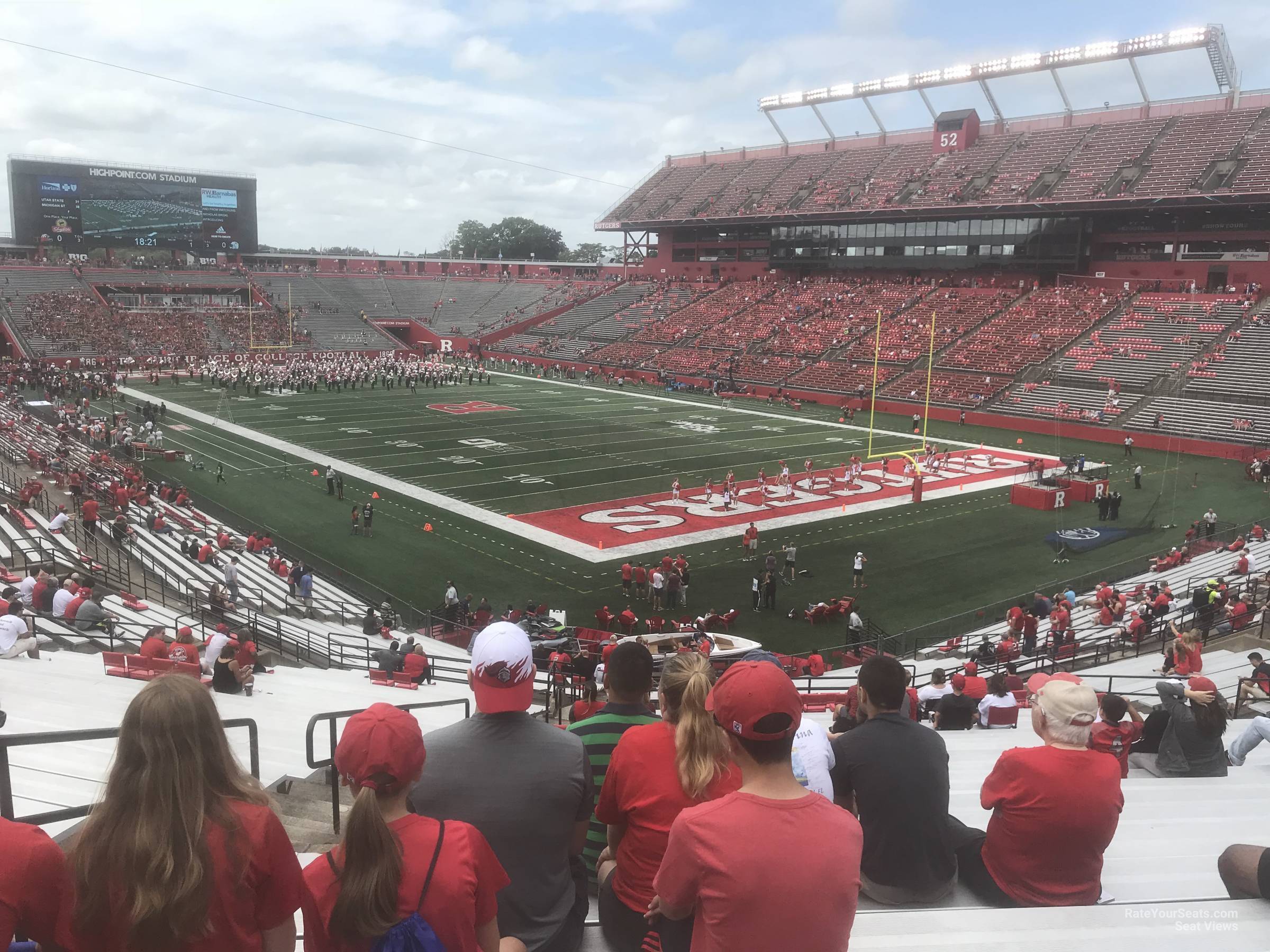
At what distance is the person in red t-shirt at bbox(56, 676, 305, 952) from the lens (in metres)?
2.44

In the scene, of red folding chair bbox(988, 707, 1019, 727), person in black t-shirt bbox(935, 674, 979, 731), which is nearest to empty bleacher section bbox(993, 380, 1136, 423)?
red folding chair bbox(988, 707, 1019, 727)

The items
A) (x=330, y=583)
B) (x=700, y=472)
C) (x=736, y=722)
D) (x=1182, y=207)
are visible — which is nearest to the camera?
(x=736, y=722)

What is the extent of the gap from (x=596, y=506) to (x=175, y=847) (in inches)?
1002

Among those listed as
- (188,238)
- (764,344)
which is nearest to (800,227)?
(764,344)

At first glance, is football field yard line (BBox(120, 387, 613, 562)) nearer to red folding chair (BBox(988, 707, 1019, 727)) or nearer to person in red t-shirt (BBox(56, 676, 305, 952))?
red folding chair (BBox(988, 707, 1019, 727))

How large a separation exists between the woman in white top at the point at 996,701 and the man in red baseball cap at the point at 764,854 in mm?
7422

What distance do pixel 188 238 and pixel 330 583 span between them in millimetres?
72271

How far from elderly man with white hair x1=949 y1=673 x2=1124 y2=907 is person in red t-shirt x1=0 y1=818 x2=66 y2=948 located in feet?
11.3

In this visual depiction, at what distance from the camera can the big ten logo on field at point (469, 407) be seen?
46406 millimetres

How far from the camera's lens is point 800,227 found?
7181 centimetres

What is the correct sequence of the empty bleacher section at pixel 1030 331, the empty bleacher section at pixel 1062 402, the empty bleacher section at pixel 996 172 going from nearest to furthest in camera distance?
the empty bleacher section at pixel 1062 402 → the empty bleacher section at pixel 1030 331 → the empty bleacher section at pixel 996 172

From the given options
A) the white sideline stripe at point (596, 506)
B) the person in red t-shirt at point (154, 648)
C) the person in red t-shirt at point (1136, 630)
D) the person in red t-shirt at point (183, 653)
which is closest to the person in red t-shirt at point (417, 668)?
the person in red t-shirt at point (183, 653)

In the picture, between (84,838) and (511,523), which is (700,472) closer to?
(511,523)

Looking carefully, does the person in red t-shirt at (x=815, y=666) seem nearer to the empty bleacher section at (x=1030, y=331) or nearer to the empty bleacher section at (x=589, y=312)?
the empty bleacher section at (x=1030, y=331)
